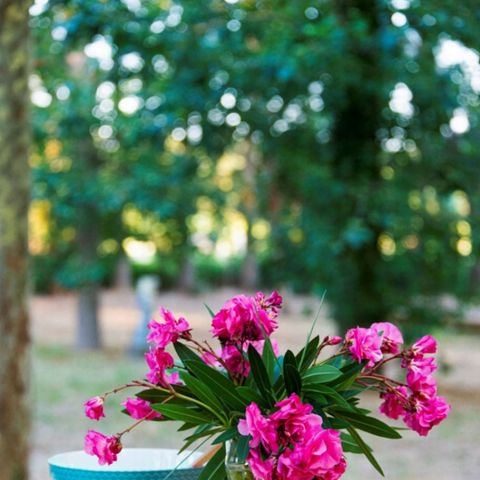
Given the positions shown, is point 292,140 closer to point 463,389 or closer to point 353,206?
point 353,206

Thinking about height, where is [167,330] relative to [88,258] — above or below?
above

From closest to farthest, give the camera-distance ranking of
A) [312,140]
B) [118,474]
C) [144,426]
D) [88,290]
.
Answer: [118,474] < [144,426] < [312,140] < [88,290]

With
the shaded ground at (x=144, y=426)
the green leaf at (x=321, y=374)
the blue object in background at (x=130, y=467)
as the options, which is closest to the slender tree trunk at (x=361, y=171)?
the shaded ground at (x=144, y=426)

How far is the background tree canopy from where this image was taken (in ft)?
27.0

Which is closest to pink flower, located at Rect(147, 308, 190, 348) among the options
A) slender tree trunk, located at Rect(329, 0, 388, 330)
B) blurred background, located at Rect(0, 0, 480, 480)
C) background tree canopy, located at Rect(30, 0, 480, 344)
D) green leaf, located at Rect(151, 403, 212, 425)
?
green leaf, located at Rect(151, 403, 212, 425)

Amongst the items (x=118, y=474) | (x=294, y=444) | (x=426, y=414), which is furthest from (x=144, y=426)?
(x=294, y=444)

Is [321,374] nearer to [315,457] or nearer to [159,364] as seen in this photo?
[315,457]

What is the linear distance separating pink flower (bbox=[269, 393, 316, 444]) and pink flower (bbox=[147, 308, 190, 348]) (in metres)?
0.24

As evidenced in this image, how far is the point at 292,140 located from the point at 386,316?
2137 mm

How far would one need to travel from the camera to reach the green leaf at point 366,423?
143 centimetres

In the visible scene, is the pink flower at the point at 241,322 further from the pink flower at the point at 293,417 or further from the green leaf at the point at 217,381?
the pink flower at the point at 293,417

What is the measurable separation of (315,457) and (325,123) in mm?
9351

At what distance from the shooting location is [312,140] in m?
10.5

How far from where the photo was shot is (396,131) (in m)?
10.1
